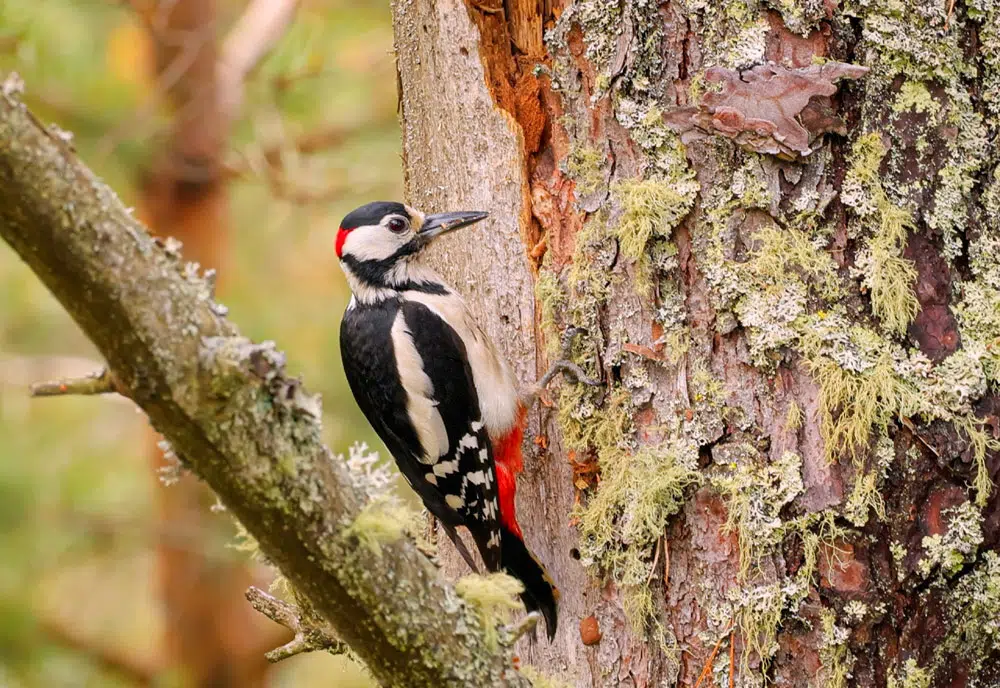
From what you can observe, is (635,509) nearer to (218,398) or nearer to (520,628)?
(520,628)

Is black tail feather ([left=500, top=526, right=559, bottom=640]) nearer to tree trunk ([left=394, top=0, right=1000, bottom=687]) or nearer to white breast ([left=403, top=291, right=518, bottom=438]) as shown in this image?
tree trunk ([left=394, top=0, right=1000, bottom=687])

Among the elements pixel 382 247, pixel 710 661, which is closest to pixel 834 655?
pixel 710 661

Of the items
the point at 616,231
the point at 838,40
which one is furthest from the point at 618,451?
the point at 838,40

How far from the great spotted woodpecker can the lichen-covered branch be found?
3.04 feet

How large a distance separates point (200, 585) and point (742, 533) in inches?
169

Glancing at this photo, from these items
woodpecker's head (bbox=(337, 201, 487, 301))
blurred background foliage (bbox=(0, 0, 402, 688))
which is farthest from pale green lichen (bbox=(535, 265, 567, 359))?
blurred background foliage (bbox=(0, 0, 402, 688))

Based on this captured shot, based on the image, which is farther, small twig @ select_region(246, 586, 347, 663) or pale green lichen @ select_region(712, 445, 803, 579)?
pale green lichen @ select_region(712, 445, 803, 579)

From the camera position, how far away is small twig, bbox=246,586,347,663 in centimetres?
183

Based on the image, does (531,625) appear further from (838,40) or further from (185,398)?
(838,40)

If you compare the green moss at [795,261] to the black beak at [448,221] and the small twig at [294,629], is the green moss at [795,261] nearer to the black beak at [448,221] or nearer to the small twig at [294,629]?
the black beak at [448,221]

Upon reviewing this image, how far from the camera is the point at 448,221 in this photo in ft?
8.34

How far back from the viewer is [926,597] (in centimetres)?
188

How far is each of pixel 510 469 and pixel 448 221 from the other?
2.15 feet

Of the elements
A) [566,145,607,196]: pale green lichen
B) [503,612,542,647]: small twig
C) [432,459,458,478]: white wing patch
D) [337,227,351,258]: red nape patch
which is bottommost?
[503,612,542,647]: small twig
